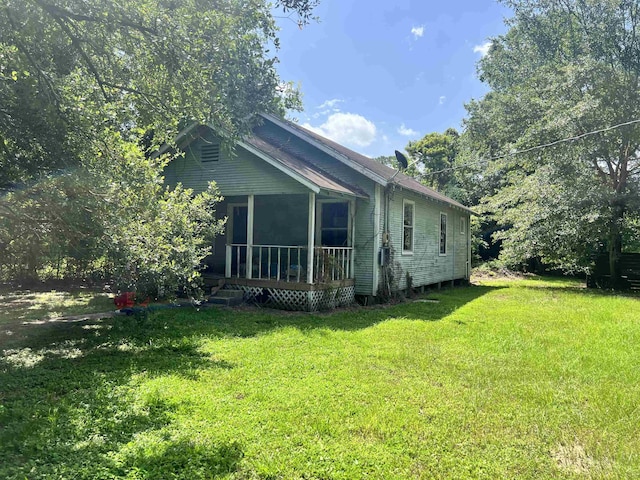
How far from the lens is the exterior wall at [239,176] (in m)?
10.3

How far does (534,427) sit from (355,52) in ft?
56.4

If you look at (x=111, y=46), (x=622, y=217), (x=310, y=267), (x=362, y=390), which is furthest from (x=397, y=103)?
(x=362, y=390)

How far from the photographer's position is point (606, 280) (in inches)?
672

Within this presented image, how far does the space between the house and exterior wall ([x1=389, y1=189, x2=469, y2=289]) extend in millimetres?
58

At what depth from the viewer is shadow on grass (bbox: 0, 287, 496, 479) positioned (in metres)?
3.02

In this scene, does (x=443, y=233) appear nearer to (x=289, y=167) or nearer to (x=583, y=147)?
(x=583, y=147)

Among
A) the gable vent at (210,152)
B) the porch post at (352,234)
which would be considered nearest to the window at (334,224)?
the porch post at (352,234)

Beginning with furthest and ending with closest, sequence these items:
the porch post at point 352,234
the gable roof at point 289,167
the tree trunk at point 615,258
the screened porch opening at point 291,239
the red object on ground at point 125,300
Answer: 1. the tree trunk at point 615,258
2. the porch post at point 352,234
3. the screened porch opening at point 291,239
4. the gable roof at point 289,167
5. the red object on ground at point 125,300

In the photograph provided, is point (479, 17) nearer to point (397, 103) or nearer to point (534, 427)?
point (397, 103)

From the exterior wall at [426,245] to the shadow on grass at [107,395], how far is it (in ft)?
14.1

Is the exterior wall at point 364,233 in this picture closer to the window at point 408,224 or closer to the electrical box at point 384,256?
the electrical box at point 384,256

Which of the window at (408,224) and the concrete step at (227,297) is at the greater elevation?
the window at (408,224)

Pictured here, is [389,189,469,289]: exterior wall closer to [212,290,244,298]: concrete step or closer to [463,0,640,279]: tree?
[463,0,640,279]: tree

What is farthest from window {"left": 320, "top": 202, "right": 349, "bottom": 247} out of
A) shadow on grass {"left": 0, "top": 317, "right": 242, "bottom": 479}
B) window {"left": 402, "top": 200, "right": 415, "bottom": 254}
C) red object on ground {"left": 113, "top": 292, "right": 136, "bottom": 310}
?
shadow on grass {"left": 0, "top": 317, "right": 242, "bottom": 479}
